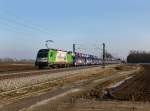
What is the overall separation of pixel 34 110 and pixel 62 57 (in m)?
54.9

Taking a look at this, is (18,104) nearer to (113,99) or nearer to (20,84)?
(113,99)

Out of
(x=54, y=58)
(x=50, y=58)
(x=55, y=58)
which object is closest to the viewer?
(x=50, y=58)

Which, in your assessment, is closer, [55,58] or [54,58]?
[54,58]

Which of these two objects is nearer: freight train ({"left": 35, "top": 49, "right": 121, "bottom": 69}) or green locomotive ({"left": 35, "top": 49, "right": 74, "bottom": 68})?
green locomotive ({"left": 35, "top": 49, "right": 74, "bottom": 68})

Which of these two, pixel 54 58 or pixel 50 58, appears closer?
pixel 50 58

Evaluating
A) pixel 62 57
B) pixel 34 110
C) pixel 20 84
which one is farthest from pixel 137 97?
pixel 62 57

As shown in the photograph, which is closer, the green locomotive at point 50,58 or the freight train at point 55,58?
the green locomotive at point 50,58

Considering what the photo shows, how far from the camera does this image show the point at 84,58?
9869 cm

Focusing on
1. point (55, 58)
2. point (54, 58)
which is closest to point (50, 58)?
point (54, 58)

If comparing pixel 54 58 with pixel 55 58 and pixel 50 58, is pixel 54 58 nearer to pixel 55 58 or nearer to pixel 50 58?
pixel 55 58

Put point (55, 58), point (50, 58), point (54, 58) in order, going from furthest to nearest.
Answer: point (55, 58)
point (54, 58)
point (50, 58)

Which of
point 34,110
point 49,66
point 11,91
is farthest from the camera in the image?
point 49,66

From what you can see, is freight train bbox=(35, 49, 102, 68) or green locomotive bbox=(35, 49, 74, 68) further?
freight train bbox=(35, 49, 102, 68)

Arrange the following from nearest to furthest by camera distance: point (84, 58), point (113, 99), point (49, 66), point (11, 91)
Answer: point (113, 99), point (11, 91), point (49, 66), point (84, 58)
